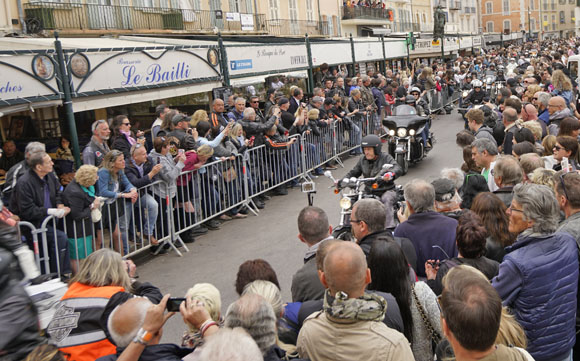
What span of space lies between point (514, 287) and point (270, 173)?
27.2 feet

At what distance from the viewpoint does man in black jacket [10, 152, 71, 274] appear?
6852 millimetres

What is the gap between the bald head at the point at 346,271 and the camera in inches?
124

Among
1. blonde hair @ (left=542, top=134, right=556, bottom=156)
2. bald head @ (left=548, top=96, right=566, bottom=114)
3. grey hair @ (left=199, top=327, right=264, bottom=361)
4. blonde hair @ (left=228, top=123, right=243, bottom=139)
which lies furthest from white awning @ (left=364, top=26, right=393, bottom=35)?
grey hair @ (left=199, top=327, right=264, bottom=361)

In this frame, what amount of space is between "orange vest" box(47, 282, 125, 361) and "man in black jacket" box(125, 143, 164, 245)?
4.30 meters

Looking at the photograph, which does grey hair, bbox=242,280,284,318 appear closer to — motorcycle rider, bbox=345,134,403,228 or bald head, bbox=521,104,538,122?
motorcycle rider, bbox=345,134,403,228

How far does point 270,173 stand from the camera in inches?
460

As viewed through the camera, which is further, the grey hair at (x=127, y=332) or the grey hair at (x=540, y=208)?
the grey hair at (x=540, y=208)

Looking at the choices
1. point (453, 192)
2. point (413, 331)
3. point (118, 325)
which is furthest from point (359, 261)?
point (453, 192)

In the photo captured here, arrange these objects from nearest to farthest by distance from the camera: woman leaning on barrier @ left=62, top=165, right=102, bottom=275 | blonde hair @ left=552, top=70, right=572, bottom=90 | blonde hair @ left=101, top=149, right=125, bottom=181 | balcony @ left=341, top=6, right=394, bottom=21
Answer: woman leaning on barrier @ left=62, top=165, right=102, bottom=275
blonde hair @ left=101, top=149, right=125, bottom=181
blonde hair @ left=552, top=70, right=572, bottom=90
balcony @ left=341, top=6, right=394, bottom=21

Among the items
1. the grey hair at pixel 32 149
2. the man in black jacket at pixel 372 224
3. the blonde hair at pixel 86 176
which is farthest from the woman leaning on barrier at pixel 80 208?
the man in black jacket at pixel 372 224

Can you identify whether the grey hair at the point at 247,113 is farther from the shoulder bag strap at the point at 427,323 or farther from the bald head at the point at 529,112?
the shoulder bag strap at the point at 427,323

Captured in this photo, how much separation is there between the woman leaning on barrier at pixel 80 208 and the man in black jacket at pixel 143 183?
852 millimetres

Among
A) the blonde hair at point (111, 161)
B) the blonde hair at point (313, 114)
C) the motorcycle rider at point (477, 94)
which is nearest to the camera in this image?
the blonde hair at point (111, 161)

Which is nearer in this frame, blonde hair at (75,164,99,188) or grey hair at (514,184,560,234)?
grey hair at (514,184,560,234)
